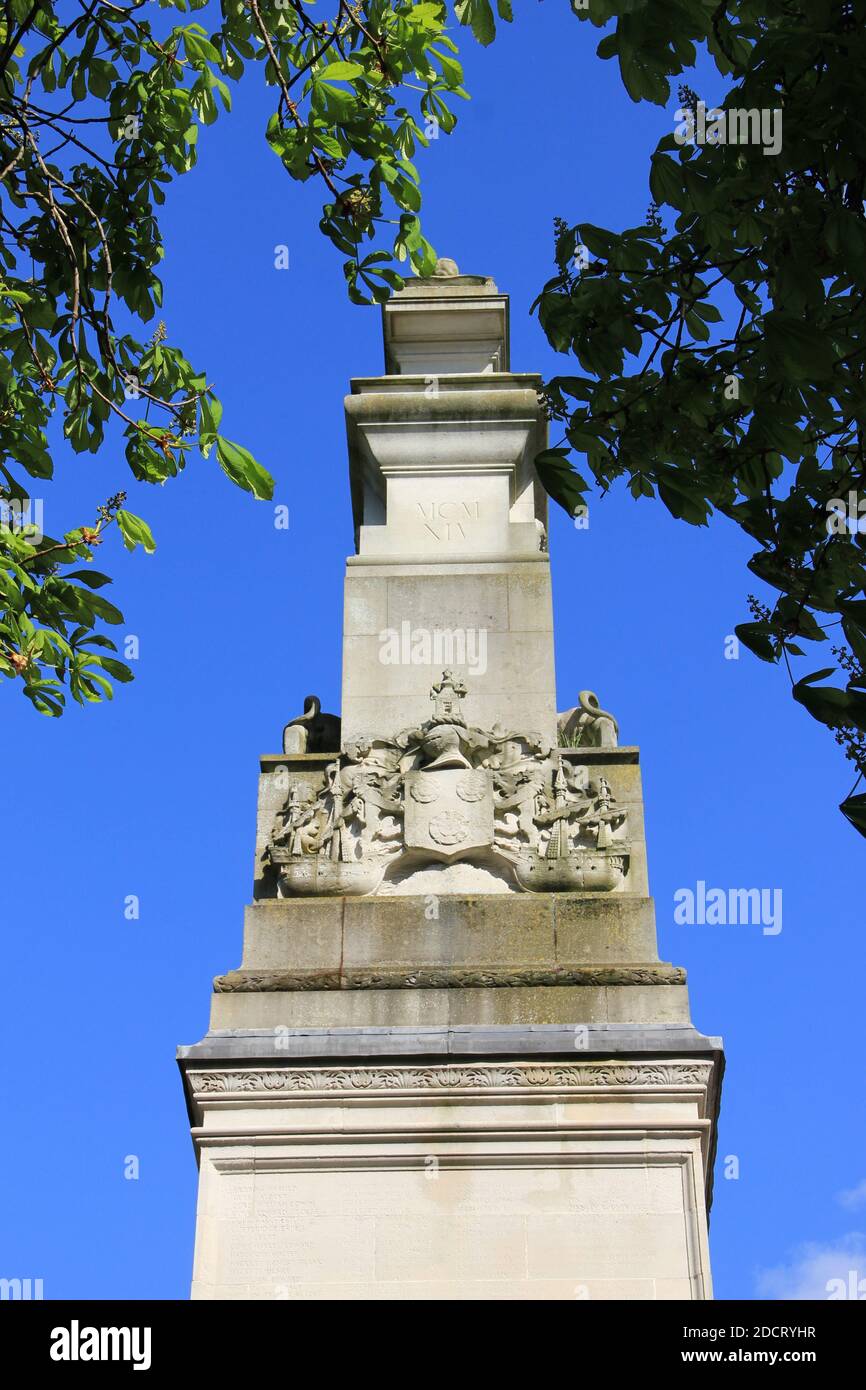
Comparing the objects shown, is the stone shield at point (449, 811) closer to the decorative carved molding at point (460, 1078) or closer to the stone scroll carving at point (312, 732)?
the stone scroll carving at point (312, 732)

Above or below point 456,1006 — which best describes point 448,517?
above

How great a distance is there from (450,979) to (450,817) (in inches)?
50.1

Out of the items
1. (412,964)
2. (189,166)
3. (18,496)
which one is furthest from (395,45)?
(412,964)

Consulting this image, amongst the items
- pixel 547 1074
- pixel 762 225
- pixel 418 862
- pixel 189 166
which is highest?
pixel 189 166

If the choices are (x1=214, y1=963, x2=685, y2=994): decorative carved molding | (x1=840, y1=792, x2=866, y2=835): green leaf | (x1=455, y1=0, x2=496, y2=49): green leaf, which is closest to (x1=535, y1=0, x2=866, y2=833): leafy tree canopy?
(x1=840, y1=792, x2=866, y2=835): green leaf

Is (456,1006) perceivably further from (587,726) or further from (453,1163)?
(587,726)

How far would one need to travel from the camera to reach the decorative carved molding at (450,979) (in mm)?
12539

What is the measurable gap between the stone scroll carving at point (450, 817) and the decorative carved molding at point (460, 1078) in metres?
1.36

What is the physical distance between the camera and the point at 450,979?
41.3 ft

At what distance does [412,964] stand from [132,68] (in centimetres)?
595

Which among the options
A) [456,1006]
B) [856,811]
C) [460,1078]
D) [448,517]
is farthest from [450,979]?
[856,811]

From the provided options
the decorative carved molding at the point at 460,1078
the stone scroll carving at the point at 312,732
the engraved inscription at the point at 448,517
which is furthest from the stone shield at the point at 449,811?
the engraved inscription at the point at 448,517
